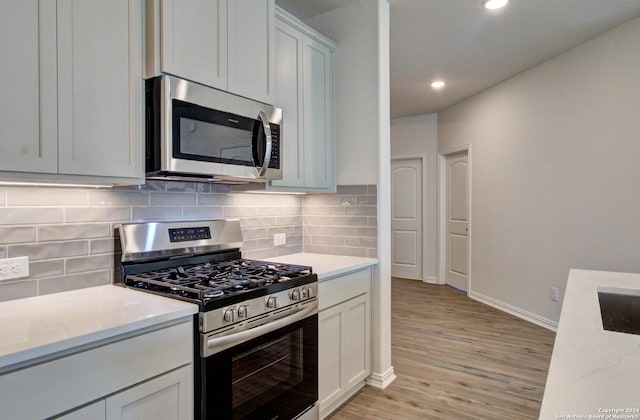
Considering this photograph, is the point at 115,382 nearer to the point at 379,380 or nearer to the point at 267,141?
the point at 267,141

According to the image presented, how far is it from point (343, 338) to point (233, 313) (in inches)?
40.4

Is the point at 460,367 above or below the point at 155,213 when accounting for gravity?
below

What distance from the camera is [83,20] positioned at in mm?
1404

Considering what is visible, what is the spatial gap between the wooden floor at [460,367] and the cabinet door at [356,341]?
181 millimetres

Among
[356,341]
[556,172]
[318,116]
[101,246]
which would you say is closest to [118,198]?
[101,246]

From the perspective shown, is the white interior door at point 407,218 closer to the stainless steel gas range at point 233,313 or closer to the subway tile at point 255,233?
the subway tile at point 255,233

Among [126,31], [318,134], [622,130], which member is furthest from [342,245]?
[622,130]

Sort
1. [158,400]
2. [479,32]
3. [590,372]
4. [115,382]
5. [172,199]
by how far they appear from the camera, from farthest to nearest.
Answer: [479,32] → [172,199] → [158,400] → [115,382] → [590,372]

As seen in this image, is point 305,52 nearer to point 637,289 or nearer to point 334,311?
point 334,311

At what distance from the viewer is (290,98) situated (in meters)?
2.45

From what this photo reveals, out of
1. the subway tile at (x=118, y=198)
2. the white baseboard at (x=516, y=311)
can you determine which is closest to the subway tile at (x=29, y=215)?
the subway tile at (x=118, y=198)

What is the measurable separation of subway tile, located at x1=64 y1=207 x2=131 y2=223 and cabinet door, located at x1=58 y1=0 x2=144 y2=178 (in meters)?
0.35

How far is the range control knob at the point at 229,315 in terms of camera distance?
149 centimetres

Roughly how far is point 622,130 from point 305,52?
105 inches
